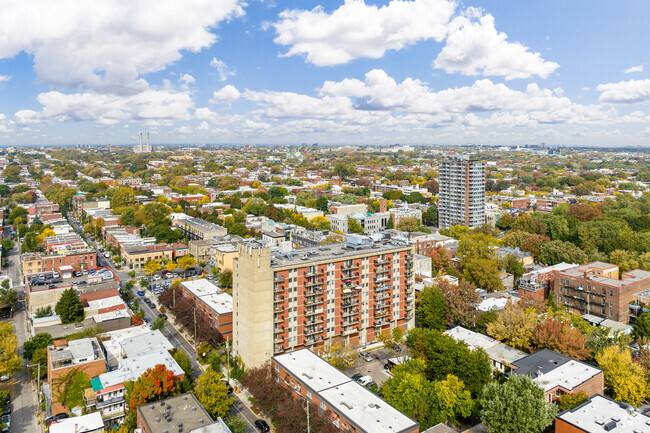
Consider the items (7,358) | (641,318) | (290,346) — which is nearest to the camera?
(7,358)

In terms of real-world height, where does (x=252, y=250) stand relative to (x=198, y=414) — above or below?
above

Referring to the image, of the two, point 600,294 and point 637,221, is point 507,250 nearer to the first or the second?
point 600,294

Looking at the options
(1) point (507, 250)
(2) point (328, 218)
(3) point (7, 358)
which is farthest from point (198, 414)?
(2) point (328, 218)

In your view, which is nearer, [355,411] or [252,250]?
[355,411]

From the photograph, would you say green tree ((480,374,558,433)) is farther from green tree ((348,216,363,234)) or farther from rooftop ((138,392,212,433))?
green tree ((348,216,363,234))

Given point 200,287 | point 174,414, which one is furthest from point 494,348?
point 200,287

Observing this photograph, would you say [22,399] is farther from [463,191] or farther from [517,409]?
[463,191]

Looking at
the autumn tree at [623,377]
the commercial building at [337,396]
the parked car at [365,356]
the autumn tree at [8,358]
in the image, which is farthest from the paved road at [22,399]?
the autumn tree at [623,377]

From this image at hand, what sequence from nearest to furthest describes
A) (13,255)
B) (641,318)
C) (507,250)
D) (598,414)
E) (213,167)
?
(598,414) < (641,318) < (507,250) < (13,255) < (213,167)
